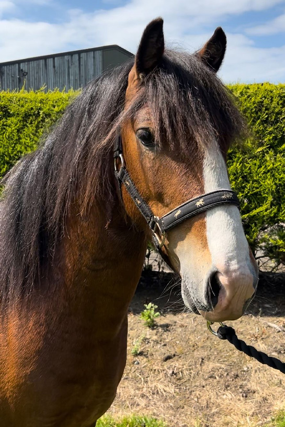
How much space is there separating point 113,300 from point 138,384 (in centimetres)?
235

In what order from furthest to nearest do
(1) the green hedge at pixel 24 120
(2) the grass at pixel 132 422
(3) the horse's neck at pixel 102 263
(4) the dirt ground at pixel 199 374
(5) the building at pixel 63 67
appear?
(5) the building at pixel 63 67 < (1) the green hedge at pixel 24 120 < (4) the dirt ground at pixel 199 374 < (2) the grass at pixel 132 422 < (3) the horse's neck at pixel 102 263

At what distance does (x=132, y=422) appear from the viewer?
310 centimetres

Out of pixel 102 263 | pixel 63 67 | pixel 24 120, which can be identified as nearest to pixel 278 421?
pixel 102 263

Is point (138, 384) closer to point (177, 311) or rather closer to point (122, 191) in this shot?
point (177, 311)

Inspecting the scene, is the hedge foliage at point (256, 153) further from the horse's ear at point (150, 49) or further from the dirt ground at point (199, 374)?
the horse's ear at point (150, 49)

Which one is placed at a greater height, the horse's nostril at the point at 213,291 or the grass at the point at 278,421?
the horse's nostril at the point at 213,291

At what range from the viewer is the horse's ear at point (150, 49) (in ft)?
4.85

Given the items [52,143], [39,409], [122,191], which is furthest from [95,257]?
[39,409]

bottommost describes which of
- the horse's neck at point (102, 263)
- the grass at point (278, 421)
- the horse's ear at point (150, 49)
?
the grass at point (278, 421)

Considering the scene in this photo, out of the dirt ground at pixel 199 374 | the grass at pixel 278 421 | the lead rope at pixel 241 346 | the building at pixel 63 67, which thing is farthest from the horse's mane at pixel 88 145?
the building at pixel 63 67

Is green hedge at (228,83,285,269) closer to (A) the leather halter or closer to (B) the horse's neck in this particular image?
(B) the horse's neck

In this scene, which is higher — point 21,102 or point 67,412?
point 21,102

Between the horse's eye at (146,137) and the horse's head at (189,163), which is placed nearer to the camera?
the horse's head at (189,163)

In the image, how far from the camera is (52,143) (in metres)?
1.86
